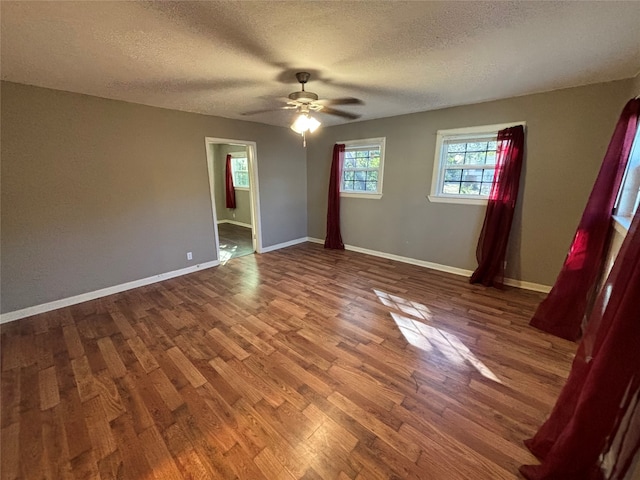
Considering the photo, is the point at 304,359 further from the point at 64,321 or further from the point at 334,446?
the point at 64,321

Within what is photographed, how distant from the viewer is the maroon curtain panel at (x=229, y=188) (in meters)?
6.86

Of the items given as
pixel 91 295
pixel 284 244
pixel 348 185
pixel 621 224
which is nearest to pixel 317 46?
pixel 621 224

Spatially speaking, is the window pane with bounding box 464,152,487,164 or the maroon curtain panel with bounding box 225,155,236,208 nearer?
the window pane with bounding box 464,152,487,164

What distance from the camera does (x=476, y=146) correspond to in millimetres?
3428

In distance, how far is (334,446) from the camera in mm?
1387

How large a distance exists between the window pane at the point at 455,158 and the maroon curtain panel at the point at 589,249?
1490 millimetres

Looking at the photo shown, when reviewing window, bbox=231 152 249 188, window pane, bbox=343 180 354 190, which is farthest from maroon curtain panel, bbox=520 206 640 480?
window, bbox=231 152 249 188

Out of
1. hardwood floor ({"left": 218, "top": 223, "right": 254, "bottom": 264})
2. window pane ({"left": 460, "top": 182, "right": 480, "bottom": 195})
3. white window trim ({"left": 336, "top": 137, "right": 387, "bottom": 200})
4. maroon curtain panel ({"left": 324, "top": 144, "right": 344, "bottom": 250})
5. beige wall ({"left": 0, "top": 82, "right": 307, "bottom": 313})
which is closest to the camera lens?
beige wall ({"left": 0, "top": 82, "right": 307, "bottom": 313})

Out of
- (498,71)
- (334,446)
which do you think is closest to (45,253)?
(334,446)

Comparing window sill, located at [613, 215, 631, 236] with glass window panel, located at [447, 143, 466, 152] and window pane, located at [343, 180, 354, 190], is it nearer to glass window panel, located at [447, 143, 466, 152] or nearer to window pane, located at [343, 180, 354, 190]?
glass window panel, located at [447, 143, 466, 152]

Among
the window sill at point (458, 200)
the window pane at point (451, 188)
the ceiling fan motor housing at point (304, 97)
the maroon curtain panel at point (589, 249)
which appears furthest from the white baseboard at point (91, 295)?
the maroon curtain panel at point (589, 249)

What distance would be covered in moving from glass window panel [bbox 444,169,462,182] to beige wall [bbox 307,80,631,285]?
0.80 feet

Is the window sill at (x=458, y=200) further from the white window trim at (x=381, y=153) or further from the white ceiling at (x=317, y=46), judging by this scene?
the white ceiling at (x=317, y=46)

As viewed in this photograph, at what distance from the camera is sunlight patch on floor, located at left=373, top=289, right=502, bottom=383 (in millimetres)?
2014
